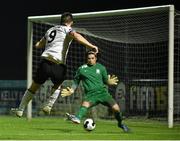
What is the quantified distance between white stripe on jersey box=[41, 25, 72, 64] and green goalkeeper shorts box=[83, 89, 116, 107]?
1738 millimetres

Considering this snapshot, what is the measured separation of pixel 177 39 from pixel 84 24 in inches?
98.6

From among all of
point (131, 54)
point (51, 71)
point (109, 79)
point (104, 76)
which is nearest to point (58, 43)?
point (51, 71)

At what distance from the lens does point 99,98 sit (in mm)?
12828

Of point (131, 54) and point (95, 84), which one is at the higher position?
point (131, 54)

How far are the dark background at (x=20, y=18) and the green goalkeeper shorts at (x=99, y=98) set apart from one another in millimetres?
13380

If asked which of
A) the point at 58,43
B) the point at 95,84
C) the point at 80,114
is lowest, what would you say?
the point at 80,114

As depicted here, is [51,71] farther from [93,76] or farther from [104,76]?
[104,76]

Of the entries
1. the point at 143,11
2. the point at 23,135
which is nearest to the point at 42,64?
the point at 23,135

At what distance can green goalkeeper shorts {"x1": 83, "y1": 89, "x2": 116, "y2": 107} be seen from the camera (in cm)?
1277

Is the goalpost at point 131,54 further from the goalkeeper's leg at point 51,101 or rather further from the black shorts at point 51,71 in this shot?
the black shorts at point 51,71

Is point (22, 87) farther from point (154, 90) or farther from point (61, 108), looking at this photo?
point (154, 90)

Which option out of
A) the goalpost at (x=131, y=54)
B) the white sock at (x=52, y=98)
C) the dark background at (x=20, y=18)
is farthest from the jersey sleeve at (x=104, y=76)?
the dark background at (x=20, y=18)

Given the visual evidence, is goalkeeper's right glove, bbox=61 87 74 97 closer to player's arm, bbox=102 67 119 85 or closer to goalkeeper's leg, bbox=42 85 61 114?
goalkeeper's leg, bbox=42 85 61 114

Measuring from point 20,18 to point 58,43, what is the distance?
15.7 m
